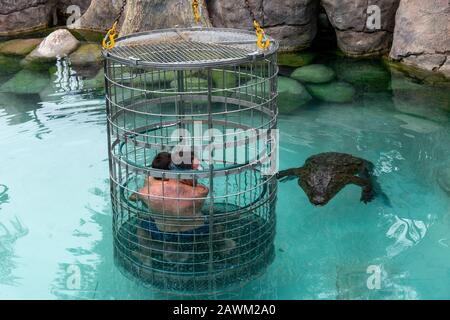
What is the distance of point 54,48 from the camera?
985cm

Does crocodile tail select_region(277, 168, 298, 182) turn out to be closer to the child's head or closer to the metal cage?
the metal cage

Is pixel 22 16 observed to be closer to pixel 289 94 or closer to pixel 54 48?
pixel 54 48

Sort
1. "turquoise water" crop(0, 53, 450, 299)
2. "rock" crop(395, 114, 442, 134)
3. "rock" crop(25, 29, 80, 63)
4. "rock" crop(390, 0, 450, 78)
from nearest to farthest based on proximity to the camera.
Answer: "turquoise water" crop(0, 53, 450, 299) < "rock" crop(395, 114, 442, 134) < "rock" crop(390, 0, 450, 78) < "rock" crop(25, 29, 80, 63)

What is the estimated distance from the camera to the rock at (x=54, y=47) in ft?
32.0

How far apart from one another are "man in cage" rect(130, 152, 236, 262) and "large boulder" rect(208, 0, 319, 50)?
5.26m

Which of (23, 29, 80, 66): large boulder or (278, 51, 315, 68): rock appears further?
(23, 29, 80, 66): large boulder

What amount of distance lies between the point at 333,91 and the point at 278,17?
1.94m

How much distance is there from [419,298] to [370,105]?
12.6 ft

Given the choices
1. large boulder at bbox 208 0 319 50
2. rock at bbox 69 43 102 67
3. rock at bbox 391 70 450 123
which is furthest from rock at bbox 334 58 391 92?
rock at bbox 69 43 102 67

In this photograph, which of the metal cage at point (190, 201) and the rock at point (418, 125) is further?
the rock at point (418, 125)

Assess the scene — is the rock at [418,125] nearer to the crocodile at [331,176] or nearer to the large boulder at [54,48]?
the crocodile at [331,176]

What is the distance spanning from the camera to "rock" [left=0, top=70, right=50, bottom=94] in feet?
28.1

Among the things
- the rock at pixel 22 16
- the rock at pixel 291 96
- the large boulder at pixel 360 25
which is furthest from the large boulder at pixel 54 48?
the large boulder at pixel 360 25

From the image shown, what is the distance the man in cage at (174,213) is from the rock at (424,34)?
16.3 ft
